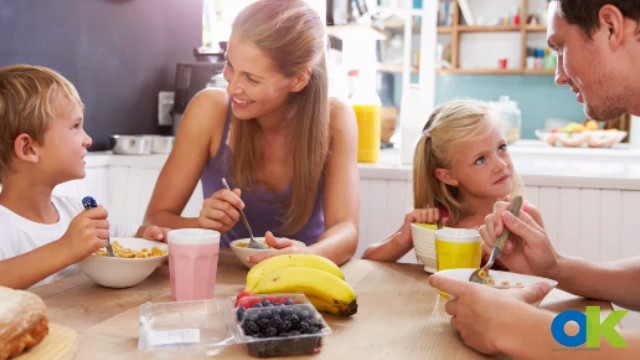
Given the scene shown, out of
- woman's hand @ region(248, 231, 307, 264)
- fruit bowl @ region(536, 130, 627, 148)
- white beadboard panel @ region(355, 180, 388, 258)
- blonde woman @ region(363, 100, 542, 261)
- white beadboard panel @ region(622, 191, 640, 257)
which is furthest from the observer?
fruit bowl @ region(536, 130, 627, 148)

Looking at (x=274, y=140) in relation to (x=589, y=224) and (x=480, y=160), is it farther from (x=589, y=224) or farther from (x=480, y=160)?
(x=589, y=224)

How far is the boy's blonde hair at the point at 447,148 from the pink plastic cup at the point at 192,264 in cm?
94

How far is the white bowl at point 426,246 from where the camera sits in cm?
140

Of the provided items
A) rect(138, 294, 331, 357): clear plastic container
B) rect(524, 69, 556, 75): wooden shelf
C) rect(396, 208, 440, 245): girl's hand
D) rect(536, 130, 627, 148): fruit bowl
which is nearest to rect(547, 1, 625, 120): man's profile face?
rect(396, 208, 440, 245): girl's hand

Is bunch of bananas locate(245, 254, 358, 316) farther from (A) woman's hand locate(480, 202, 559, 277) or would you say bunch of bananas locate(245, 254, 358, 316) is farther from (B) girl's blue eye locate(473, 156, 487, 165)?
(B) girl's blue eye locate(473, 156, 487, 165)

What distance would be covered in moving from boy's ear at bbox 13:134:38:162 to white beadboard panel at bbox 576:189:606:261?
1.71 meters

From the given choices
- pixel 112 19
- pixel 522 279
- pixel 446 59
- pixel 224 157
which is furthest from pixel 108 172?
pixel 446 59

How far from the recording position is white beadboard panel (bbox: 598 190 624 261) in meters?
2.11

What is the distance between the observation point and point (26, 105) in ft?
4.79

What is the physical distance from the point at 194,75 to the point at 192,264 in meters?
1.88

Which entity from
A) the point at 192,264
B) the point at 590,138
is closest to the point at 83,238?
the point at 192,264

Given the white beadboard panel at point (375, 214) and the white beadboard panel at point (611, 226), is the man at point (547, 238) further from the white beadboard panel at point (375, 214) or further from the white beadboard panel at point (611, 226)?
the white beadboard panel at point (375, 214)

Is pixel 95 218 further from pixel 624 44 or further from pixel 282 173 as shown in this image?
pixel 624 44

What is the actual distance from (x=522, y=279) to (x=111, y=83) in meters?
2.01
